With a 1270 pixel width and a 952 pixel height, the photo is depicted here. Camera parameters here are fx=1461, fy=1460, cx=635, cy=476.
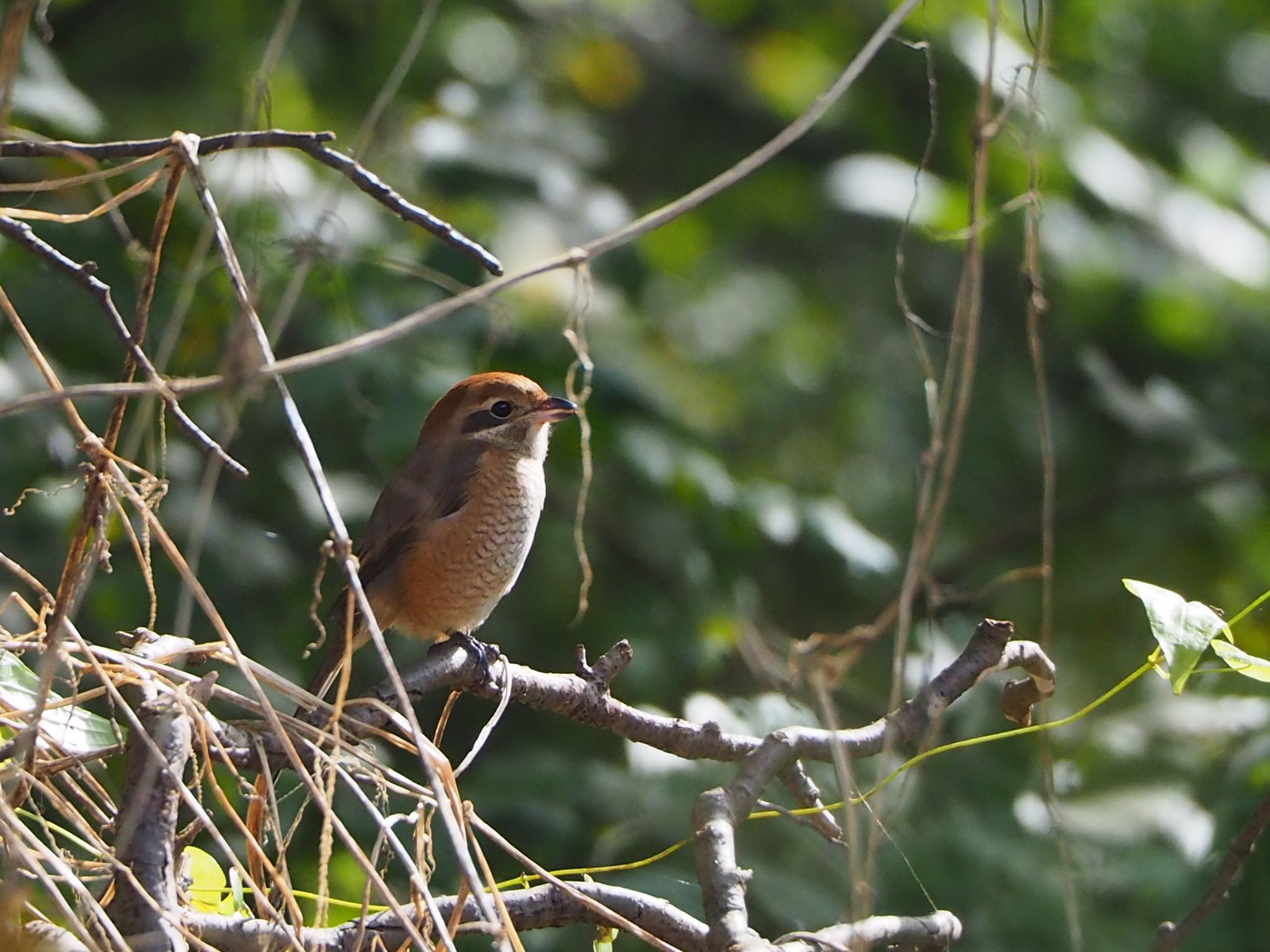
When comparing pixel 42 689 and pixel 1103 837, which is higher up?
pixel 42 689

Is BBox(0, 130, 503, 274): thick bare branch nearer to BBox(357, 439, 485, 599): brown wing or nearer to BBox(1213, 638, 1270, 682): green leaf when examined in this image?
BBox(1213, 638, 1270, 682): green leaf

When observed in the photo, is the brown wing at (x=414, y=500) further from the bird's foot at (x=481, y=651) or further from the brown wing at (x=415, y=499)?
the bird's foot at (x=481, y=651)

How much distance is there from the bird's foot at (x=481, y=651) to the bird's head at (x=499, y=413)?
0.60m

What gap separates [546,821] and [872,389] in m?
3.22

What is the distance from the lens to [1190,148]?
6090 mm

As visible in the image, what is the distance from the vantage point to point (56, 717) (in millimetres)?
2021

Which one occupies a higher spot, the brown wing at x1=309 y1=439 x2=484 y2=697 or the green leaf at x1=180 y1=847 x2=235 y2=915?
the brown wing at x1=309 y1=439 x2=484 y2=697

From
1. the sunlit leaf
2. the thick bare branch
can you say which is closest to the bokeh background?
the thick bare branch

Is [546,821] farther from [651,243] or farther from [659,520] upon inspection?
[651,243]

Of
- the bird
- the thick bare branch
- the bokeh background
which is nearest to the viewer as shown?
the thick bare branch

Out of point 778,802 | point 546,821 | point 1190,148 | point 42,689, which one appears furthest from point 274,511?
point 1190,148

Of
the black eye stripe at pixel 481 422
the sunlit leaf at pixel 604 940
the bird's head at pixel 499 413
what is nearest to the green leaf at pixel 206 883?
the sunlit leaf at pixel 604 940

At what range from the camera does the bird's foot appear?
2.78m

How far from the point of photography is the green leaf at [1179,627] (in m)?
1.90
